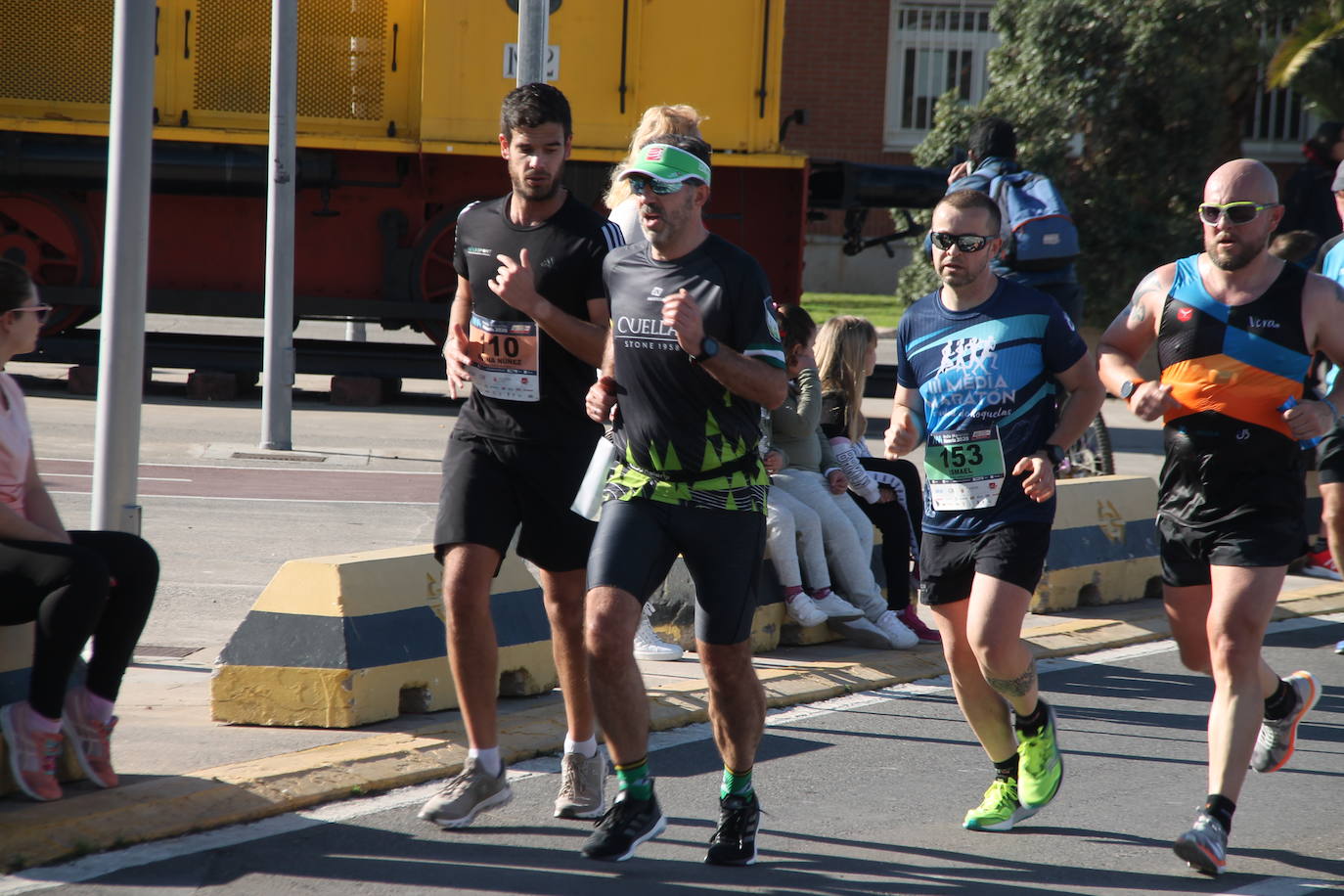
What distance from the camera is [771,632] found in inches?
293

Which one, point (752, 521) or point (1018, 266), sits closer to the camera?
point (752, 521)

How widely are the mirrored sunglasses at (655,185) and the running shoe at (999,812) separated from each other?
2109mm

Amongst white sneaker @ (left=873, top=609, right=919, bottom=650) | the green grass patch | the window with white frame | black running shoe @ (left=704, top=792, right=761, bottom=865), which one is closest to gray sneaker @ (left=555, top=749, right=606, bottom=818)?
black running shoe @ (left=704, top=792, right=761, bottom=865)

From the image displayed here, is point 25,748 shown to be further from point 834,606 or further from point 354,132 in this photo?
point 354,132

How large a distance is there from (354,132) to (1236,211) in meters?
11.8

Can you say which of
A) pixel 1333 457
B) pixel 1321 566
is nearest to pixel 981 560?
pixel 1333 457

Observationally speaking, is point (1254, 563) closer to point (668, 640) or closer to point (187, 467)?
point (668, 640)

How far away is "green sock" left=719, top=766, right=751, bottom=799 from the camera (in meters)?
4.68

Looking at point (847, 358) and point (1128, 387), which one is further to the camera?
point (847, 358)

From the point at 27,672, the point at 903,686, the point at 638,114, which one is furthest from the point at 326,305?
the point at 27,672

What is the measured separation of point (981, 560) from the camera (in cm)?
499

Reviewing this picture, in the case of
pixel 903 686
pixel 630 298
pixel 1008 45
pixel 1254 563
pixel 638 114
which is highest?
pixel 1008 45

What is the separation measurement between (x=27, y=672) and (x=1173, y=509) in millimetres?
3481

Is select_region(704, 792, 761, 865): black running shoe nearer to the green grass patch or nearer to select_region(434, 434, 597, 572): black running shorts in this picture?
select_region(434, 434, 597, 572): black running shorts
